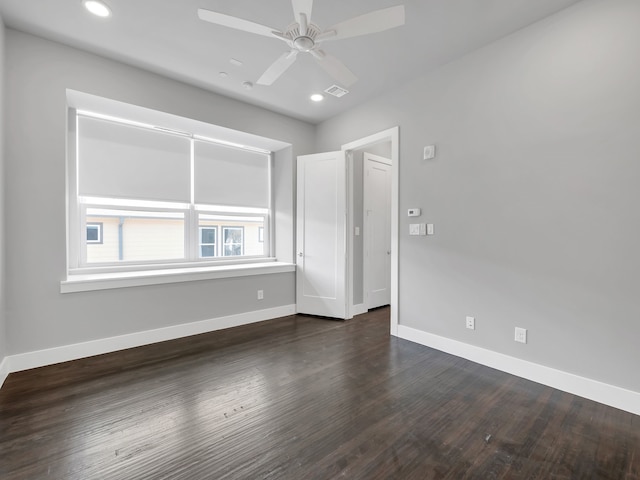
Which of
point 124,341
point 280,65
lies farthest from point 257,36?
point 124,341

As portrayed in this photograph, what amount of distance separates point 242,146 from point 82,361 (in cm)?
323

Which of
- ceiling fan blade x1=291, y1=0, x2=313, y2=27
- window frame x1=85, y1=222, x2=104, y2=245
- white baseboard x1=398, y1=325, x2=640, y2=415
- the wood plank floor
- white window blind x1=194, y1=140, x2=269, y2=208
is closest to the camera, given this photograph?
the wood plank floor

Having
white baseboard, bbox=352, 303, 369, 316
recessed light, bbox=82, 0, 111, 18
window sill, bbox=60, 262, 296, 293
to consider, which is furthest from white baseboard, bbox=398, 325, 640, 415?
recessed light, bbox=82, 0, 111, 18

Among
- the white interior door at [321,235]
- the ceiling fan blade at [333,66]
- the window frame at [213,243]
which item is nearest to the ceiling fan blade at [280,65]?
the ceiling fan blade at [333,66]

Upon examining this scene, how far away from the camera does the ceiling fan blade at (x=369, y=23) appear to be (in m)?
1.73

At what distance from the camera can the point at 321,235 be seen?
14.2 feet

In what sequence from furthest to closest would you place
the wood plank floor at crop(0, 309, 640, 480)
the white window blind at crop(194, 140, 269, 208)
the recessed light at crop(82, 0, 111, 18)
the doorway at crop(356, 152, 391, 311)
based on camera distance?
the doorway at crop(356, 152, 391, 311) < the white window blind at crop(194, 140, 269, 208) < the recessed light at crop(82, 0, 111, 18) < the wood plank floor at crop(0, 309, 640, 480)

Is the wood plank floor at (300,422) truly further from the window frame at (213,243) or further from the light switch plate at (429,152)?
the light switch plate at (429,152)

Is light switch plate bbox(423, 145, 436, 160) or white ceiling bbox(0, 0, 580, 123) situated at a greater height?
white ceiling bbox(0, 0, 580, 123)

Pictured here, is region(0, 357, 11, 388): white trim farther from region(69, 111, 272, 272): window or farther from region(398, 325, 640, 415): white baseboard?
region(398, 325, 640, 415): white baseboard

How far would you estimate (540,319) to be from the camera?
8.09 ft

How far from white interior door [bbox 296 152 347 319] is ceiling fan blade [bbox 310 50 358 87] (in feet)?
5.75

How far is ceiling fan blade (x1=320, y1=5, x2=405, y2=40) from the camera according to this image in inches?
68.0

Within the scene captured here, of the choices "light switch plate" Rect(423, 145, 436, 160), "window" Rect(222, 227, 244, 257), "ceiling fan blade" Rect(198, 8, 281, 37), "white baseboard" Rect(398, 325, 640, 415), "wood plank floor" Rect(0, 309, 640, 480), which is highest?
"ceiling fan blade" Rect(198, 8, 281, 37)
